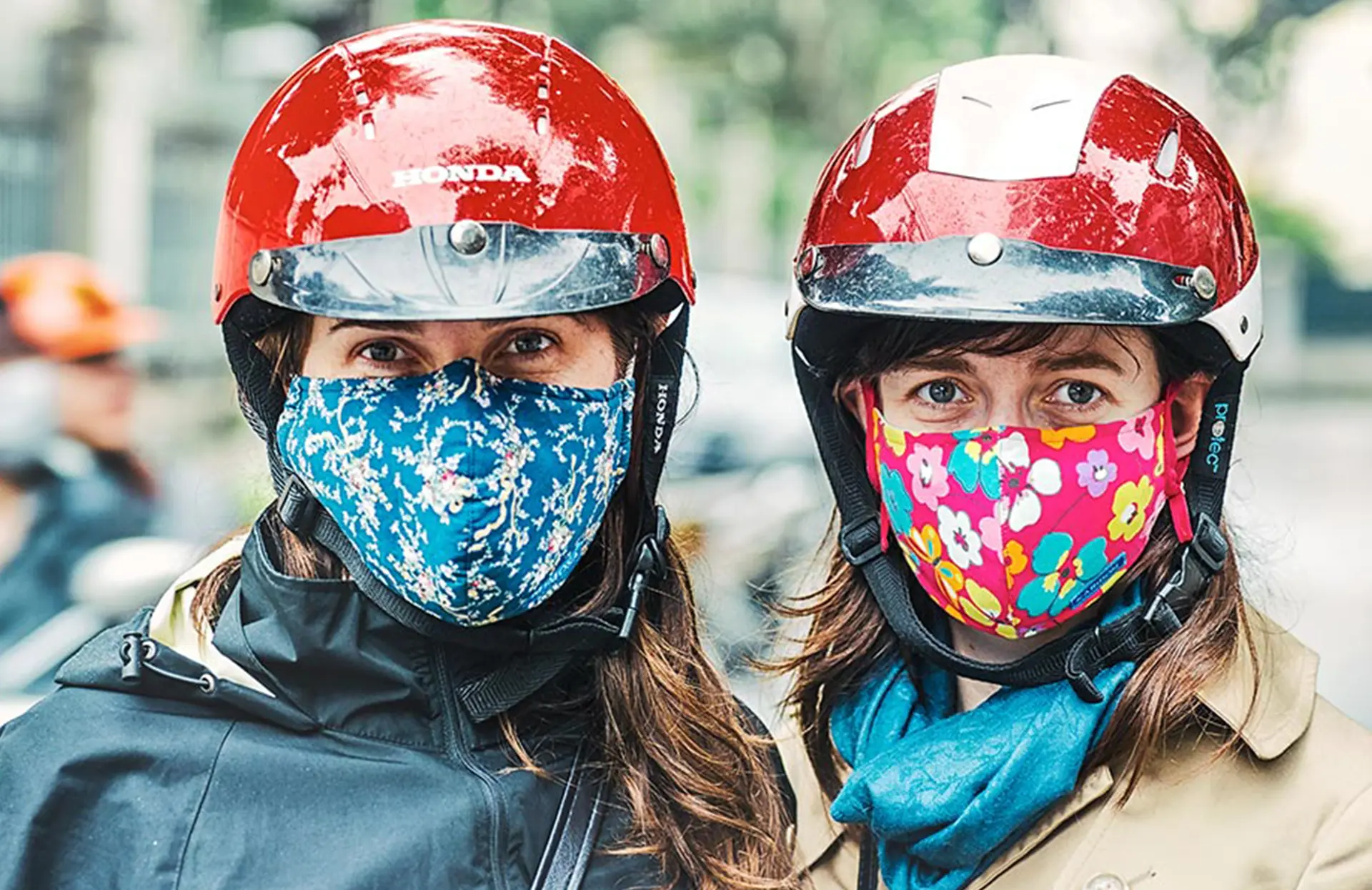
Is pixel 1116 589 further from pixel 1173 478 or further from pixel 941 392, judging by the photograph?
pixel 941 392

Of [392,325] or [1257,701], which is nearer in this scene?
[392,325]

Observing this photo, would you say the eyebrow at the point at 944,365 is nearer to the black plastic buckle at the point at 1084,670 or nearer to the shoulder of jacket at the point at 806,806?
the black plastic buckle at the point at 1084,670

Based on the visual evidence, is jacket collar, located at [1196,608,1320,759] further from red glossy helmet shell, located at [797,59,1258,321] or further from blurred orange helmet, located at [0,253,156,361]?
blurred orange helmet, located at [0,253,156,361]

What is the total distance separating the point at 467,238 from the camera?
2.49 metres

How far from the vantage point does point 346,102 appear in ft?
8.87

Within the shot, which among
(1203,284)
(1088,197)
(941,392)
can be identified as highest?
(1088,197)

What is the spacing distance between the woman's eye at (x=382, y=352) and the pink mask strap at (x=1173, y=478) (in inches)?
47.2

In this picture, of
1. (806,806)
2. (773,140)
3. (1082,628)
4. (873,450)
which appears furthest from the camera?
(773,140)

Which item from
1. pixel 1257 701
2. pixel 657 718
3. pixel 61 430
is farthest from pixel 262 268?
pixel 61 430

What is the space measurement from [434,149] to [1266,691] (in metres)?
1.50

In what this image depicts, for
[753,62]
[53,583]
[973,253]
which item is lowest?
[53,583]

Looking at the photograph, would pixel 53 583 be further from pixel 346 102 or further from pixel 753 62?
pixel 753 62

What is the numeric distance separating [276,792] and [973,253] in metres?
1.31

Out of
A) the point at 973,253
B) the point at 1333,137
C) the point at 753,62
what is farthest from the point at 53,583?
the point at 753,62
